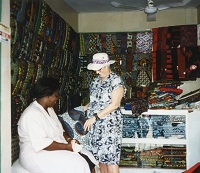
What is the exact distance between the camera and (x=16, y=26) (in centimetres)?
275

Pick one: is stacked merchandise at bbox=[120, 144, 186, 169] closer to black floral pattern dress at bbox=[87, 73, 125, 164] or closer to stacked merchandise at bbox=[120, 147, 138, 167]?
stacked merchandise at bbox=[120, 147, 138, 167]

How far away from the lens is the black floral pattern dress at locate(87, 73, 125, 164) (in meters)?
3.08

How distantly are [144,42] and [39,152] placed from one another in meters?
3.35

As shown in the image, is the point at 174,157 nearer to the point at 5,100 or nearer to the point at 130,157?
the point at 130,157

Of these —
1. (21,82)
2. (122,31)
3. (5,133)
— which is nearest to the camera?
Result: (5,133)

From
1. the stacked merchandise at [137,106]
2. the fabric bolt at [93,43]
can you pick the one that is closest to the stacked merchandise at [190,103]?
the stacked merchandise at [137,106]

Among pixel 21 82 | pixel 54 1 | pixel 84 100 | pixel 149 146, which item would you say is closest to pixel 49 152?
pixel 21 82

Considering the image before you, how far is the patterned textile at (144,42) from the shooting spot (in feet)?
Answer: 17.4

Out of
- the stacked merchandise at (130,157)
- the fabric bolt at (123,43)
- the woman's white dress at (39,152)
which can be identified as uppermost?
the fabric bolt at (123,43)

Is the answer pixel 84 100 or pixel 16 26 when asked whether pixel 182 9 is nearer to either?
pixel 84 100

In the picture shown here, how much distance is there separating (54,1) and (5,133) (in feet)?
8.29

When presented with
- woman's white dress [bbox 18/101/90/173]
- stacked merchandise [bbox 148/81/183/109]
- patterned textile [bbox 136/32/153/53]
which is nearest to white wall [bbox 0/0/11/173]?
woman's white dress [bbox 18/101/90/173]

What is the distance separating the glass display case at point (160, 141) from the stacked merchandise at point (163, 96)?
131mm

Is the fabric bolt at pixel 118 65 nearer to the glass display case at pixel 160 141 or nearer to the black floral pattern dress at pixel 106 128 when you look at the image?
the glass display case at pixel 160 141
